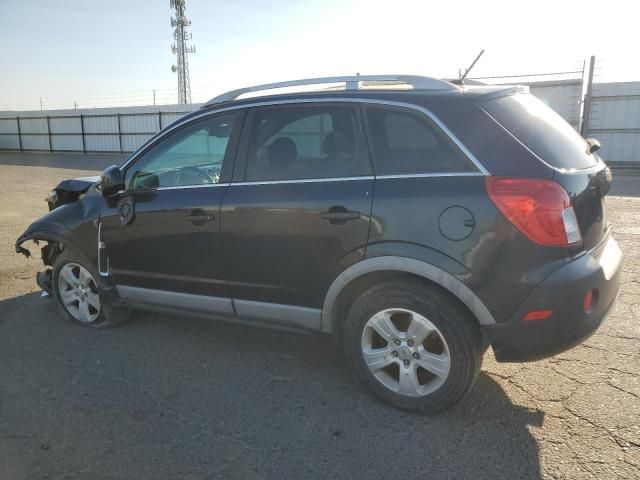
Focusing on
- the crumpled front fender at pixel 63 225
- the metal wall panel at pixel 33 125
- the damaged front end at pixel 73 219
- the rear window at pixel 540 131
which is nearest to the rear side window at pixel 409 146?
the rear window at pixel 540 131

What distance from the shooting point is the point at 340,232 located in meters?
2.98

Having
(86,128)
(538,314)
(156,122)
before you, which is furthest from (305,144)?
(86,128)

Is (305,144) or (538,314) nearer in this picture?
(538,314)

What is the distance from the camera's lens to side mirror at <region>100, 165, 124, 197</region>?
3.86 metres

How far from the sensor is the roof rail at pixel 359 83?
2982mm

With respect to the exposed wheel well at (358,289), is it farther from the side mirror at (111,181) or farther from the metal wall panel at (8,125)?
the metal wall panel at (8,125)

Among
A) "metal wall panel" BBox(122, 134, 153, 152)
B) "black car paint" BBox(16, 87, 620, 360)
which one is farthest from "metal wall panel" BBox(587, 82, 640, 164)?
"metal wall panel" BBox(122, 134, 153, 152)

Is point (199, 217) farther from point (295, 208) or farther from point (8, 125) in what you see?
point (8, 125)

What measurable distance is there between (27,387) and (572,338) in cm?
334

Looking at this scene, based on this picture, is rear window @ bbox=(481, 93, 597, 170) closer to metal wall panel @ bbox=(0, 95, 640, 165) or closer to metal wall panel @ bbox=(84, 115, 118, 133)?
metal wall panel @ bbox=(0, 95, 640, 165)

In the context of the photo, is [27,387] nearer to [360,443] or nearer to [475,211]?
[360,443]

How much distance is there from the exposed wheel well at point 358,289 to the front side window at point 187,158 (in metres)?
1.20

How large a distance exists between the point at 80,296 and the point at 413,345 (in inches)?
118

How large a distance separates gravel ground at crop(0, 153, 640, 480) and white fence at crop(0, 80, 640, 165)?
11970 millimetres
